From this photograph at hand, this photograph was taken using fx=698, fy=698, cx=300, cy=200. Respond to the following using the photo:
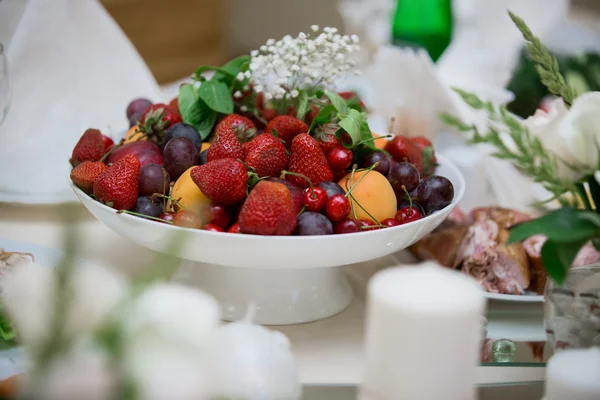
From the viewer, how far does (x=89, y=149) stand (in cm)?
81

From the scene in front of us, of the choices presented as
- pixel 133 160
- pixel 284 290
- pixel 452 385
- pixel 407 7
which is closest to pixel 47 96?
pixel 133 160

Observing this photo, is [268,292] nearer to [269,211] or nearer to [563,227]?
[269,211]

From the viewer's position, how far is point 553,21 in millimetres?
1437

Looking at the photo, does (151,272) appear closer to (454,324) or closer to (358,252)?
(454,324)

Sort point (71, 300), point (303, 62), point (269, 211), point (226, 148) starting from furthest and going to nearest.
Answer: point (303, 62) → point (226, 148) → point (269, 211) → point (71, 300)

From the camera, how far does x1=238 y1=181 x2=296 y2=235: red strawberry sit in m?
0.63

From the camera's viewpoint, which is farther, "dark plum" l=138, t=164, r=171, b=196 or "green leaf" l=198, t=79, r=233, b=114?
"green leaf" l=198, t=79, r=233, b=114

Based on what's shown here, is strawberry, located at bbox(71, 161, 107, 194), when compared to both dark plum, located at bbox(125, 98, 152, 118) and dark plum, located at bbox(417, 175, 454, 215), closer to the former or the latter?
dark plum, located at bbox(125, 98, 152, 118)

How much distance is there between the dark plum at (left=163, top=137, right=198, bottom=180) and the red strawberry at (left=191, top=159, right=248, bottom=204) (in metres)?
0.07

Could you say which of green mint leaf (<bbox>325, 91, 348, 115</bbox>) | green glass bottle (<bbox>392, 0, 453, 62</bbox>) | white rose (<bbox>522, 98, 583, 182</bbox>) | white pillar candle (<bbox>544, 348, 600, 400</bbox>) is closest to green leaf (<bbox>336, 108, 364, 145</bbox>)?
green mint leaf (<bbox>325, 91, 348, 115</bbox>)

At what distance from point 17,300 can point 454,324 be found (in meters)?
0.26

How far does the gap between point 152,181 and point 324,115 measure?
8.1 inches

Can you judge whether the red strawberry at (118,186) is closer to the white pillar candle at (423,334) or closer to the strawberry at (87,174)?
the strawberry at (87,174)

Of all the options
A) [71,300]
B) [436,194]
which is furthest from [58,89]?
[71,300]
